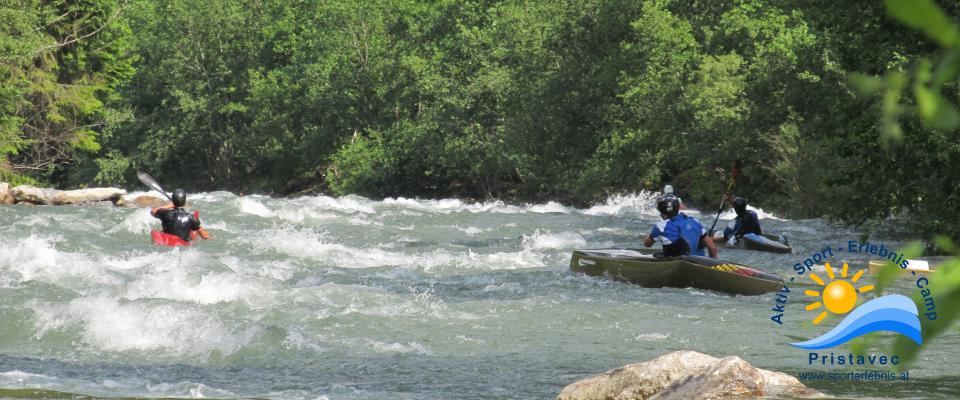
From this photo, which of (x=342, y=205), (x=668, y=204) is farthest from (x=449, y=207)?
(x=668, y=204)

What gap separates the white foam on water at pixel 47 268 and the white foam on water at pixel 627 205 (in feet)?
66.4

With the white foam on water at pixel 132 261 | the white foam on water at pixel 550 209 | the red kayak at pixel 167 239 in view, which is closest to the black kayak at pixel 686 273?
the white foam on water at pixel 132 261

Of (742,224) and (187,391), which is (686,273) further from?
(187,391)

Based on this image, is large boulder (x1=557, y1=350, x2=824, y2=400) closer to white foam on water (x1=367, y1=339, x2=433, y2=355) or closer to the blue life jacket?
white foam on water (x1=367, y1=339, x2=433, y2=355)

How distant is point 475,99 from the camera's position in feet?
Result: 151

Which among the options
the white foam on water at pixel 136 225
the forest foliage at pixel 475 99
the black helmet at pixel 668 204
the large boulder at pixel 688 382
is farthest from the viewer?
the white foam on water at pixel 136 225

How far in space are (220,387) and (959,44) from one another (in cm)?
747

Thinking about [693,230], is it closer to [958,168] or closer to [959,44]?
[958,168]

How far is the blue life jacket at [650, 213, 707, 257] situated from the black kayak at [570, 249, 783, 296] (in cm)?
23

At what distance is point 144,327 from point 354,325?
1848mm

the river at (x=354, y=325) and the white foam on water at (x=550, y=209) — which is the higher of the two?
the white foam on water at (x=550, y=209)

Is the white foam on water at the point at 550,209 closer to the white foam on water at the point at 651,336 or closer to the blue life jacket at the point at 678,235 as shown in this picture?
the blue life jacket at the point at 678,235

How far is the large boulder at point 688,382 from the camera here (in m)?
5.94

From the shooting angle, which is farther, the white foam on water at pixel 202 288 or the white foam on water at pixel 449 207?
the white foam on water at pixel 449 207
